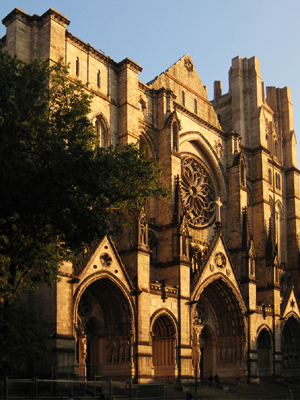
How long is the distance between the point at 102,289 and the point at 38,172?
12.2 meters

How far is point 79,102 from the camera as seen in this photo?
20.9 metres

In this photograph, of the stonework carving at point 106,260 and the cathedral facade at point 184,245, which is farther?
the cathedral facade at point 184,245

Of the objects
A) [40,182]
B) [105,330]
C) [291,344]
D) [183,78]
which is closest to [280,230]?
[291,344]

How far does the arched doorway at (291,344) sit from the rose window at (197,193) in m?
10.1

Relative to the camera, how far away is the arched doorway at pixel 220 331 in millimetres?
35406

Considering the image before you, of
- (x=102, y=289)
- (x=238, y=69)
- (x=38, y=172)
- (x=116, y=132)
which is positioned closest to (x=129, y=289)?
(x=102, y=289)

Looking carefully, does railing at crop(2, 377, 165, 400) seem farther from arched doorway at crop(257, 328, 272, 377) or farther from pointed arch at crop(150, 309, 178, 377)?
arched doorway at crop(257, 328, 272, 377)

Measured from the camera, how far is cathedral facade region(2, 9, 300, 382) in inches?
1103

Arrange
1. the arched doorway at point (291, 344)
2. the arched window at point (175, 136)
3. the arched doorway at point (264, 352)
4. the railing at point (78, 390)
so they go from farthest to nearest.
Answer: the arched doorway at point (291, 344)
the arched doorway at point (264, 352)
the arched window at point (175, 136)
the railing at point (78, 390)

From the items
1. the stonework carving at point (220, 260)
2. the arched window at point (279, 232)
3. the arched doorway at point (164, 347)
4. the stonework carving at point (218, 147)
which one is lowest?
the arched doorway at point (164, 347)

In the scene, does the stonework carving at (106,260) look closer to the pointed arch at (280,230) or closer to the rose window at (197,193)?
the rose window at (197,193)

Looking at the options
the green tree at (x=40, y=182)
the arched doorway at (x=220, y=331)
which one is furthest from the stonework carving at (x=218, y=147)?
the green tree at (x=40, y=182)

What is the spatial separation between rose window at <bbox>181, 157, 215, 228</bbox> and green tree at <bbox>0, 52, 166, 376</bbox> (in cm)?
1828

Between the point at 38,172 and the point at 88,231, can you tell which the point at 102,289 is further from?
the point at 38,172
